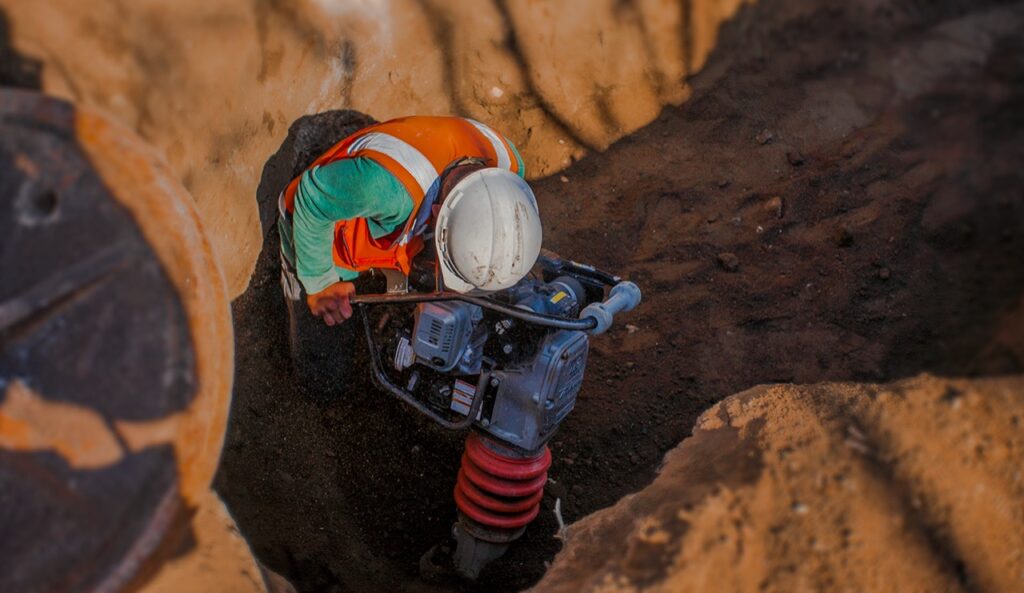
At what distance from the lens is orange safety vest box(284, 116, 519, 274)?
10.2 feet

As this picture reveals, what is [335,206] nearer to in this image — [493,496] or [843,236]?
[493,496]

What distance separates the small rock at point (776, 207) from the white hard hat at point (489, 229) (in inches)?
74.7

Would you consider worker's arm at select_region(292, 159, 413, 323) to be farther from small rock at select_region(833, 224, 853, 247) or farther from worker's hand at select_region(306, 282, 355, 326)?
small rock at select_region(833, 224, 853, 247)

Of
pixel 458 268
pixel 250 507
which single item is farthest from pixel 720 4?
pixel 250 507

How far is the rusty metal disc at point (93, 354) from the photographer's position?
6.60 ft

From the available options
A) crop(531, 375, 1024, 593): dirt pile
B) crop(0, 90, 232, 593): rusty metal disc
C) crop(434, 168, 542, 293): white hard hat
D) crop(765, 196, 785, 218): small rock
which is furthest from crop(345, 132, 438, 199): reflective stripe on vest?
crop(765, 196, 785, 218): small rock

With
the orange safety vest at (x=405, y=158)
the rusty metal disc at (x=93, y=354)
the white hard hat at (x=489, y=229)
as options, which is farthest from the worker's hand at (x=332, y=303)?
the rusty metal disc at (x=93, y=354)

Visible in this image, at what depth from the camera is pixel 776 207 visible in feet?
14.2

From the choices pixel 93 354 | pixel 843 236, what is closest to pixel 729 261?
pixel 843 236

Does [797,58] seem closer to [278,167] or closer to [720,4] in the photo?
[720,4]

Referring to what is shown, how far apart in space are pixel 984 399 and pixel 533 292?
1735 mm

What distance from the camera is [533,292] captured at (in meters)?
3.28

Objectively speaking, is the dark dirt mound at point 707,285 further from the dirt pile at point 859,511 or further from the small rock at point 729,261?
the dirt pile at point 859,511

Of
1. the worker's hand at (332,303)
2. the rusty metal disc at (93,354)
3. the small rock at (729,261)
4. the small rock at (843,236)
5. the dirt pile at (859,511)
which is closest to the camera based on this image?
the rusty metal disc at (93,354)
